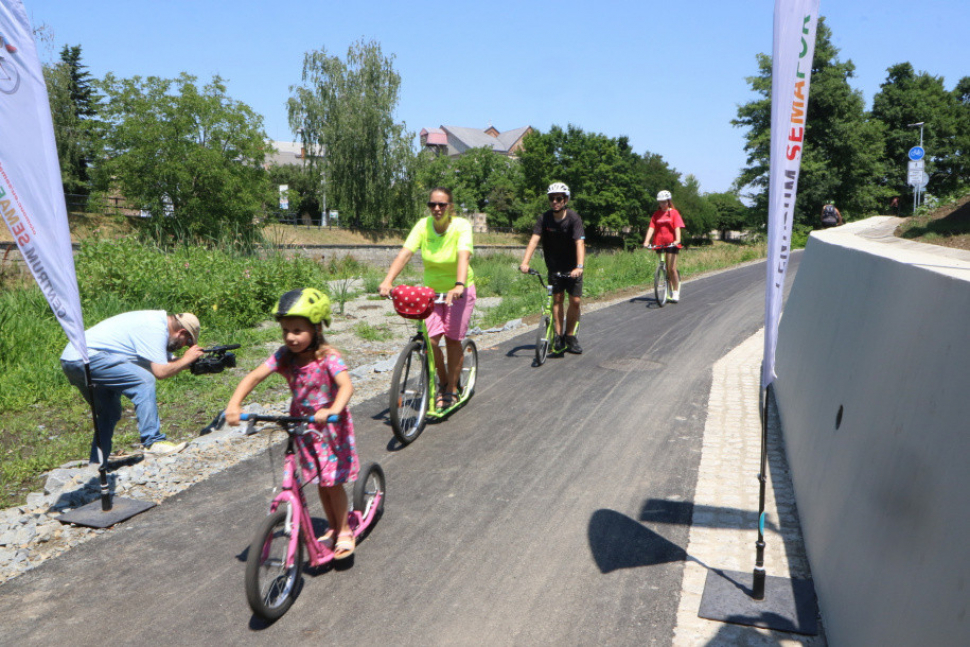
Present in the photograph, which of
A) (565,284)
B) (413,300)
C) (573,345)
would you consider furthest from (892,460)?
(573,345)

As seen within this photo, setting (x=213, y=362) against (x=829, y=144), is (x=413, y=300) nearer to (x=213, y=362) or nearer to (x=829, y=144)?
(x=213, y=362)

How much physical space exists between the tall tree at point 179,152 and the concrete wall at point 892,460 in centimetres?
3769

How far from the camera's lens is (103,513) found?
4578 millimetres

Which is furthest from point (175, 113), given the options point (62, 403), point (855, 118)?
point (855, 118)

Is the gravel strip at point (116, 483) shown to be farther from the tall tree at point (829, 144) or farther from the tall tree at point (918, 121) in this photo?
the tall tree at point (918, 121)

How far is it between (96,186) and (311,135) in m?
16.0

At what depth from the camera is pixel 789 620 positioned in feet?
10.9

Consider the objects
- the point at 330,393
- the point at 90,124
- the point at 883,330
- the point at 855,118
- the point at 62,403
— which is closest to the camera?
the point at 883,330

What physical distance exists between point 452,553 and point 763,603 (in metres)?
1.69

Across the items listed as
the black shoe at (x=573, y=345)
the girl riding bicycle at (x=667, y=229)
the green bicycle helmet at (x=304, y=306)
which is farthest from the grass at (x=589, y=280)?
the green bicycle helmet at (x=304, y=306)

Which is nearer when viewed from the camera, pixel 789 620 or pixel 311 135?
pixel 789 620

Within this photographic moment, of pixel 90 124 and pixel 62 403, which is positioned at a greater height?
pixel 90 124

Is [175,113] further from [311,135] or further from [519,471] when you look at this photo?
[519,471]

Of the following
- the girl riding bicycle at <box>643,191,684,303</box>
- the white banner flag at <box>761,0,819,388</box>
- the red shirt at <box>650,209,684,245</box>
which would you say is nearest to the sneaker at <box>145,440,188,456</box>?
the white banner flag at <box>761,0,819,388</box>
